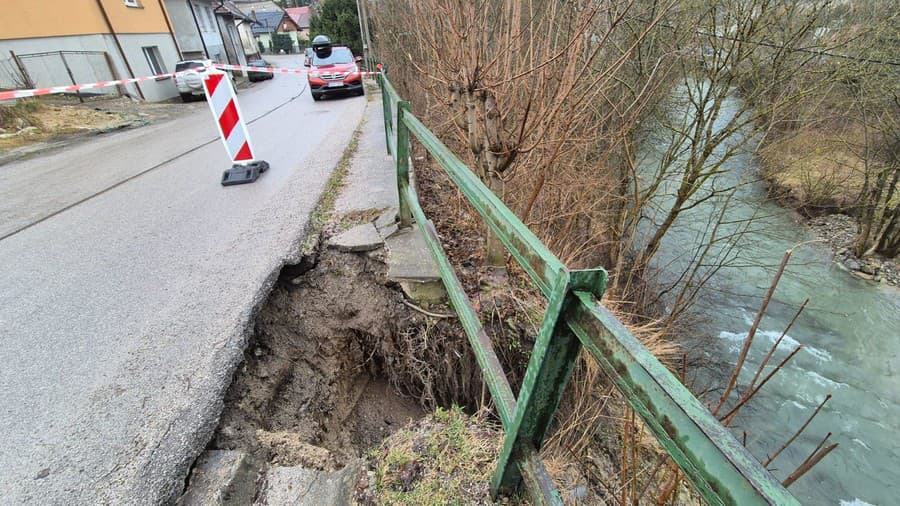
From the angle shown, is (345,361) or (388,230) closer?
(345,361)

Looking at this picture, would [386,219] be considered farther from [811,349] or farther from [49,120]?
[49,120]

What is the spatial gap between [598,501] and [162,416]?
2414 millimetres

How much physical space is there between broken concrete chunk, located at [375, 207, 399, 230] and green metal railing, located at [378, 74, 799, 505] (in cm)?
202

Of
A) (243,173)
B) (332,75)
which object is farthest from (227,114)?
(332,75)

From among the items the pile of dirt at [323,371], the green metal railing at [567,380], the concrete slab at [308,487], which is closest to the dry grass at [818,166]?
the pile of dirt at [323,371]

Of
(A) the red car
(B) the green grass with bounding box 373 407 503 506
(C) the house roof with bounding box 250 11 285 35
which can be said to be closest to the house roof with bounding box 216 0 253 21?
(A) the red car

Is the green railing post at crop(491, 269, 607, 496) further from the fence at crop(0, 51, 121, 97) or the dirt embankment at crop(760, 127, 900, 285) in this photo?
the fence at crop(0, 51, 121, 97)

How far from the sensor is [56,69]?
12.7 meters

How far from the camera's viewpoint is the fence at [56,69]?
11539mm

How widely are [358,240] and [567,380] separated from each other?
265cm

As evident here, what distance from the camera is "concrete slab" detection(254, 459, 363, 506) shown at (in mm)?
1725

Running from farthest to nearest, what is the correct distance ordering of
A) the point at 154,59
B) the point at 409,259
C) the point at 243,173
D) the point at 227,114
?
the point at 154,59, the point at 243,173, the point at 227,114, the point at 409,259

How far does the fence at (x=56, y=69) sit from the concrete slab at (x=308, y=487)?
1577 cm

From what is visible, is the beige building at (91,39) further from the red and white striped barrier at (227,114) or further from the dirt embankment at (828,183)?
the dirt embankment at (828,183)
